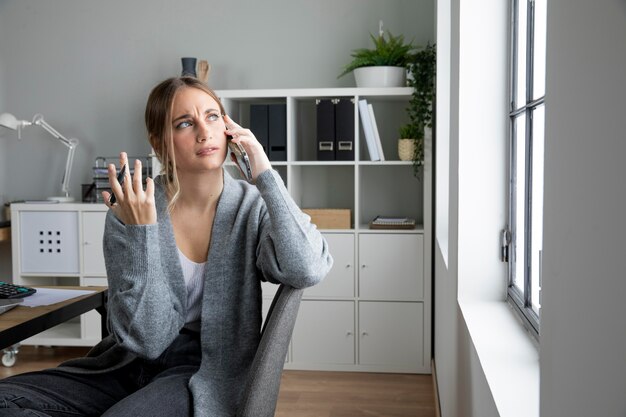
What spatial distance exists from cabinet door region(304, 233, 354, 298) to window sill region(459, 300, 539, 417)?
1890mm

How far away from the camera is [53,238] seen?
4086 millimetres

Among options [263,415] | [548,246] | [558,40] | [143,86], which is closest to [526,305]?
[263,415]

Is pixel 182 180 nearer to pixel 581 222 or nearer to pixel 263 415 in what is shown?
pixel 263 415

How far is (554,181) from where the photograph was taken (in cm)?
78

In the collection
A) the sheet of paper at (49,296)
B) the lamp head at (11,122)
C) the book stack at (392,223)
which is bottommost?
the sheet of paper at (49,296)

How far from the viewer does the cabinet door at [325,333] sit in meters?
3.86

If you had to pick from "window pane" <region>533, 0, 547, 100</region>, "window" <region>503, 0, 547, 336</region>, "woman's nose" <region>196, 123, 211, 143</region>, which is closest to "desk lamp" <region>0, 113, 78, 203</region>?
"woman's nose" <region>196, 123, 211, 143</region>

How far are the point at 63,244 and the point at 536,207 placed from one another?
3.14 metres

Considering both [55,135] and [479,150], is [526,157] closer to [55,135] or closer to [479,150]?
[479,150]

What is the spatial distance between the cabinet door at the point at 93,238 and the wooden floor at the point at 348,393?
596 millimetres

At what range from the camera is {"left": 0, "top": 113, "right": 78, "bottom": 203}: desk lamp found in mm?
4086

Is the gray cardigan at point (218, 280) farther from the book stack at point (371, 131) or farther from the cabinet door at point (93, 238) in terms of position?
the cabinet door at point (93, 238)

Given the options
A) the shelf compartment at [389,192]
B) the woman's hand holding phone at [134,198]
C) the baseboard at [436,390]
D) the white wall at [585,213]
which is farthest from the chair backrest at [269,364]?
the shelf compartment at [389,192]

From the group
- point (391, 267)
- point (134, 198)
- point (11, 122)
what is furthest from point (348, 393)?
point (11, 122)
